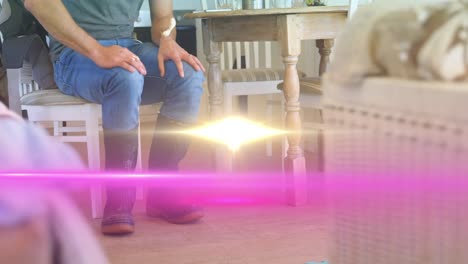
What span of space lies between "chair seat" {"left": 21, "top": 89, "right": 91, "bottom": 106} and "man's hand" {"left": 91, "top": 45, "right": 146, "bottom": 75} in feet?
0.63

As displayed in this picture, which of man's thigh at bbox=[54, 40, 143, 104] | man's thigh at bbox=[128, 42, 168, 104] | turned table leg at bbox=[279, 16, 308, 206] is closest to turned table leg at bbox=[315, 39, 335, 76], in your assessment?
turned table leg at bbox=[279, 16, 308, 206]

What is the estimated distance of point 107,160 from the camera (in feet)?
6.26

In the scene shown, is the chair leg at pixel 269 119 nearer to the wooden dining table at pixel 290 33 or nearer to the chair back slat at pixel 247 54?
the chair back slat at pixel 247 54

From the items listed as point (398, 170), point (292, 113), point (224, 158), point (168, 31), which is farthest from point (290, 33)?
point (398, 170)

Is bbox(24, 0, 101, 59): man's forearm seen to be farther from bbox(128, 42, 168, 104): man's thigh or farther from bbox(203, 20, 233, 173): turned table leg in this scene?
bbox(203, 20, 233, 173): turned table leg

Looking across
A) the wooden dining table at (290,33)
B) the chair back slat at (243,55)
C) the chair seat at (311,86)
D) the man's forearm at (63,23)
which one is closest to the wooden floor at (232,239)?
the wooden dining table at (290,33)

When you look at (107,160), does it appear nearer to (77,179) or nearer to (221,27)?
(221,27)

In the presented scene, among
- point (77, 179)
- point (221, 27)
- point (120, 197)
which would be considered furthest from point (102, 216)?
point (77, 179)

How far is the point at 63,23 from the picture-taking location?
182 cm

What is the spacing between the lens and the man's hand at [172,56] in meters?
1.91

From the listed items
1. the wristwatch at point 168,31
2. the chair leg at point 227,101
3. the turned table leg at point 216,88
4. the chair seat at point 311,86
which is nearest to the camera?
the wristwatch at point 168,31

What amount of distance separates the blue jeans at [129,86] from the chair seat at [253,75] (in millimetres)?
554

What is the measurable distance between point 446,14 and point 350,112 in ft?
0.58

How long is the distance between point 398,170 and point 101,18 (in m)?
1.42
